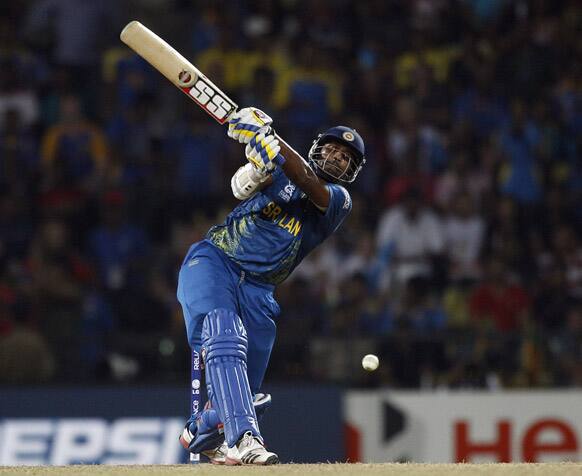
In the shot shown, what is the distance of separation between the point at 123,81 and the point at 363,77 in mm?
2404

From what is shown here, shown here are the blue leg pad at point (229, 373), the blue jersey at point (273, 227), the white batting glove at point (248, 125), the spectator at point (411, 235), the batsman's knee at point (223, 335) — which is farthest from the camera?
the spectator at point (411, 235)

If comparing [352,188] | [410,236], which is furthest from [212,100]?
[352,188]

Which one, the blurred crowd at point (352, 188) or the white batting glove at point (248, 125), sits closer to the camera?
the white batting glove at point (248, 125)

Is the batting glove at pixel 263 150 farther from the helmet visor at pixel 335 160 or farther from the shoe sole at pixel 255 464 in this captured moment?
the shoe sole at pixel 255 464

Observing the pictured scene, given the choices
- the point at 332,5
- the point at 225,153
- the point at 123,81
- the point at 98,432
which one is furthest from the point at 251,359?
the point at 332,5

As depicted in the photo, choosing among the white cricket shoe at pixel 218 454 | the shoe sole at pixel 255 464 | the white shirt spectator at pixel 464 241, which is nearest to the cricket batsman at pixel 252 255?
the white cricket shoe at pixel 218 454

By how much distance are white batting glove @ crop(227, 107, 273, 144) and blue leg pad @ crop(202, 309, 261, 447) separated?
91 centimetres

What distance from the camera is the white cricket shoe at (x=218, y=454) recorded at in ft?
22.4

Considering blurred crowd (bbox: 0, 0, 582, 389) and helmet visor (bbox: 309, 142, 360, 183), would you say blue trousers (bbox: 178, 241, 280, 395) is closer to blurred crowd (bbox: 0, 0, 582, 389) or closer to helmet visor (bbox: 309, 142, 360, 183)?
helmet visor (bbox: 309, 142, 360, 183)

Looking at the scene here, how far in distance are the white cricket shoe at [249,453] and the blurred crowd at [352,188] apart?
153 inches

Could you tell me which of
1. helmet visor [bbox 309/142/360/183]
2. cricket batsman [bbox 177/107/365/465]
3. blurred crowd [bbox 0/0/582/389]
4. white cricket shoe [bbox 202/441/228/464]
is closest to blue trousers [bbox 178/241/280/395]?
cricket batsman [bbox 177/107/365/465]

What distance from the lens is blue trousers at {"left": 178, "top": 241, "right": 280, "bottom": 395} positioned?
6941mm

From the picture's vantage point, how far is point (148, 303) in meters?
11.0

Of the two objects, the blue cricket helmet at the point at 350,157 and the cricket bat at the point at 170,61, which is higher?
the cricket bat at the point at 170,61
